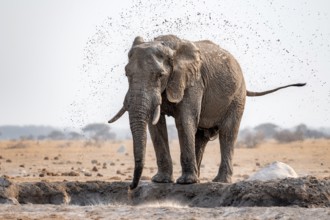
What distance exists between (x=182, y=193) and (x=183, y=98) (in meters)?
1.44

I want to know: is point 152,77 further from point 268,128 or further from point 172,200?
point 268,128

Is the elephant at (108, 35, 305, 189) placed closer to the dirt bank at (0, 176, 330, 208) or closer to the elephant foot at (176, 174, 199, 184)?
Answer: the elephant foot at (176, 174, 199, 184)

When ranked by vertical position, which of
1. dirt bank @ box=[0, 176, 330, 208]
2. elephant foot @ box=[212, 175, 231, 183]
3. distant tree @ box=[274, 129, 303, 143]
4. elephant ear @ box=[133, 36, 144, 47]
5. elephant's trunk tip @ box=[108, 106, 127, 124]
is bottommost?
distant tree @ box=[274, 129, 303, 143]

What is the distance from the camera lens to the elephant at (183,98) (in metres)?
11.7

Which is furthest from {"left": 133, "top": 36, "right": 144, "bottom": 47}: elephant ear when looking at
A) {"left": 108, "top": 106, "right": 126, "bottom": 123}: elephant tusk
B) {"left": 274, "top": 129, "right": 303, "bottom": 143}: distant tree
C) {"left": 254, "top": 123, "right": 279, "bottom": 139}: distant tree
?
{"left": 254, "top": 123, "right": 279, "bottom": 139}: distant tree

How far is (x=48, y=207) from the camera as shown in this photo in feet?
34.9

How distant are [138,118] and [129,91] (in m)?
0.51

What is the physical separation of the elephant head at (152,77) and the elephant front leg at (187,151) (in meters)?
0.43

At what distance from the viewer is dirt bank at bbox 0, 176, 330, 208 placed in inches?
414

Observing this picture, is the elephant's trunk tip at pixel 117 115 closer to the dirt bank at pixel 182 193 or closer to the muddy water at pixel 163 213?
the dirt bank at pixel 182 193

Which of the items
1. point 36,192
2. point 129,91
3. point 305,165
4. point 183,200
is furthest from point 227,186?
point 305,165

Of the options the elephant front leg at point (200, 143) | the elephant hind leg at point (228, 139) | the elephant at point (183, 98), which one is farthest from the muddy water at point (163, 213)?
the elephant front leg at point (200, 143)

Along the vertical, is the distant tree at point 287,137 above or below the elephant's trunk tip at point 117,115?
below

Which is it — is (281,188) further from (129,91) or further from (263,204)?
(129,91)
